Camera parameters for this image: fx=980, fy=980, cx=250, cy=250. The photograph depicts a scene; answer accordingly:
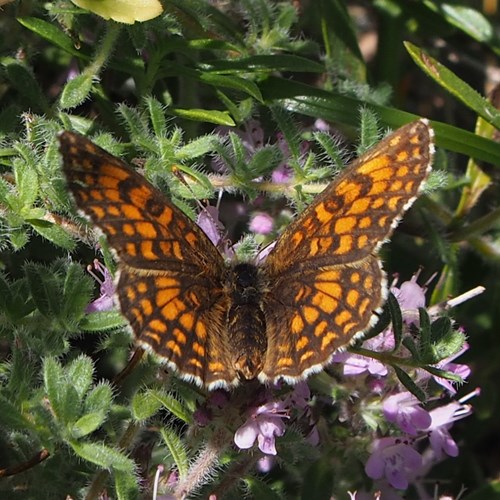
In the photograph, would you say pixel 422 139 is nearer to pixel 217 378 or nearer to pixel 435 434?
pixel 217 378

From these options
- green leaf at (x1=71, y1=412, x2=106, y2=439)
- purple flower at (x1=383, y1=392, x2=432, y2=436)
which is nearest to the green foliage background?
green leaf at (x1=71, y1=412, x2=106, y2=439)

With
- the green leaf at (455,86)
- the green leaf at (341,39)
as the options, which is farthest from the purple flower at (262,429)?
the green leaf at (341,39)

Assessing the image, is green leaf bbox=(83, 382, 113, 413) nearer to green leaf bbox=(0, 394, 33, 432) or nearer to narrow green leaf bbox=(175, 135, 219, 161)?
green leaf bbox=(0, 394, 33, 432)

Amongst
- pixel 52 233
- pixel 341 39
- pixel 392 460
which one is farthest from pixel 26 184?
pixel 341 39

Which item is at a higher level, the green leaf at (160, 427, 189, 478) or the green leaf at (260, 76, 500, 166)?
the green leaf at (260, 76, 500, 166)

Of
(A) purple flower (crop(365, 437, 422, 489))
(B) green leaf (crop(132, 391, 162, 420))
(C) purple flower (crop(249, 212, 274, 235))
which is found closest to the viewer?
(B) green leaf (crop(132, 391, 162, 420))

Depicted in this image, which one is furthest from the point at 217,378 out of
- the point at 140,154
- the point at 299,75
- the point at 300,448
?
the point at 299,75
